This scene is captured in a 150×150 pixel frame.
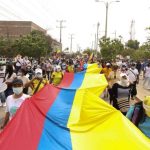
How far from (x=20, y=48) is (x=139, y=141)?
6921 centimetres

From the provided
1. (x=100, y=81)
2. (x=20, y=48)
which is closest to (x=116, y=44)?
(x=20, y=48)

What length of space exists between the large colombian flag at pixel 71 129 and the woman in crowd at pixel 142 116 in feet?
0.59

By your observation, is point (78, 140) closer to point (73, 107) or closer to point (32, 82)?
point (73, 107)

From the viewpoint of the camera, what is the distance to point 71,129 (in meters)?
6.42

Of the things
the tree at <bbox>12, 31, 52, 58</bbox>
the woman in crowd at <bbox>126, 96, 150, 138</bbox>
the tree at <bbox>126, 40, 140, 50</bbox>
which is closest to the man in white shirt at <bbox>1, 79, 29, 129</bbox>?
the woman in crowd at <bbox>126, 96, 150, 138</bbox>

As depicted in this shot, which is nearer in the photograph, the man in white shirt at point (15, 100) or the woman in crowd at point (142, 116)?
the woman in crowd at point (142, 116)

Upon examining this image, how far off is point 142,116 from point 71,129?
1.05 metres

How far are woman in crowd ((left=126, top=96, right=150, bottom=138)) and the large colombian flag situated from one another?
18 cm

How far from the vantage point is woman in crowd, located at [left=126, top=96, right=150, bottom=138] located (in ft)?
19.7

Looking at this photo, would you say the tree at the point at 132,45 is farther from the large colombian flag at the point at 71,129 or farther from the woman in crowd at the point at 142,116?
the woman in crowd at the point at 142,116

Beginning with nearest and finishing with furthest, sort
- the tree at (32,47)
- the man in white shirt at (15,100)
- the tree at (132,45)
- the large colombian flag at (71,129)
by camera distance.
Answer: the large colombian flag at (71,129)
the man in white shirt at (15,100)
the tree at (32,47)
the tree at (132,45)

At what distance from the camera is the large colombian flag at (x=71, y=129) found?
5652 mm

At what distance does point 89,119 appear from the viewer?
657 cm

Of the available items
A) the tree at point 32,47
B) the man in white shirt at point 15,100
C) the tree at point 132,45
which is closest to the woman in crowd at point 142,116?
the man in white shirt at point 15,100
